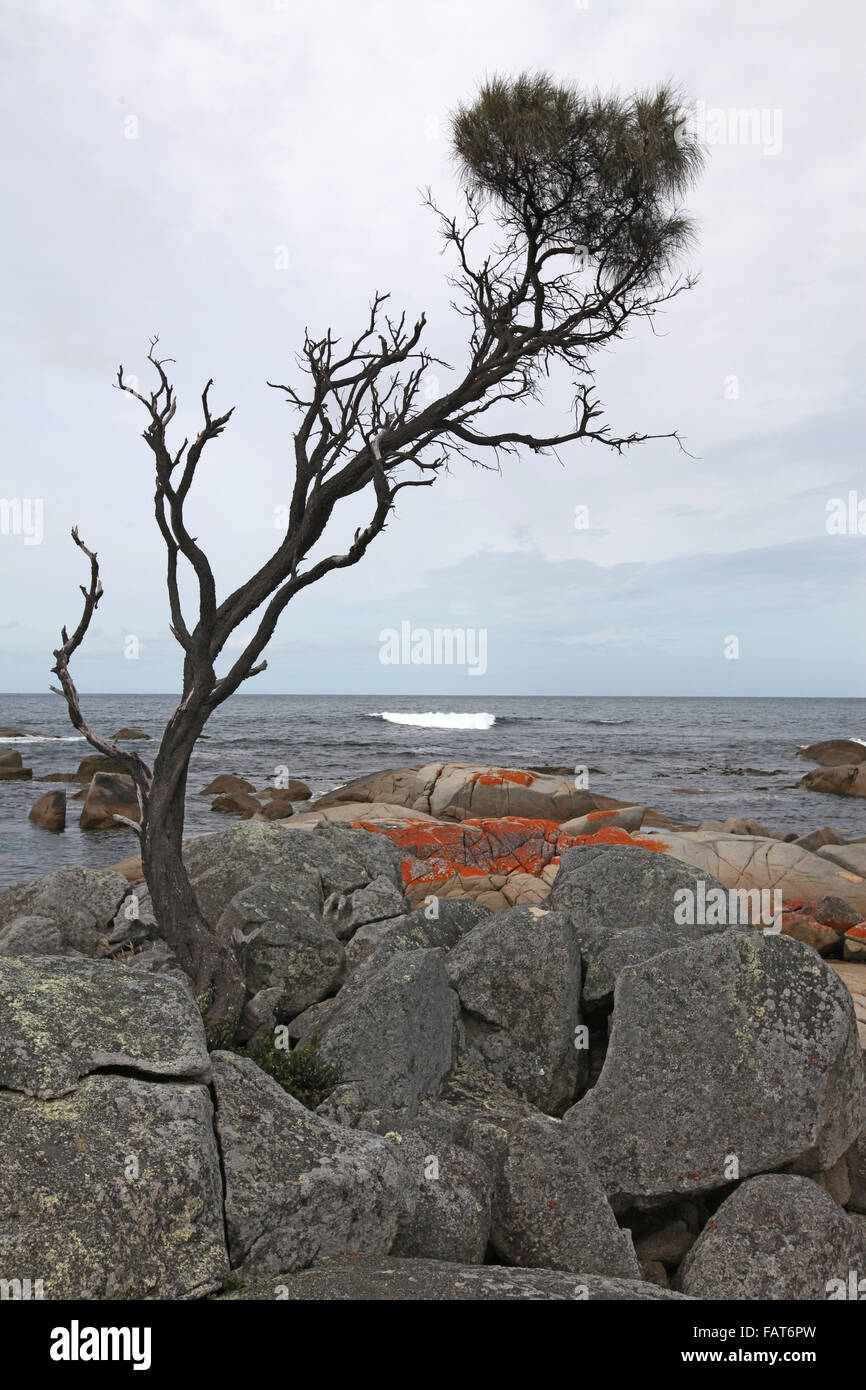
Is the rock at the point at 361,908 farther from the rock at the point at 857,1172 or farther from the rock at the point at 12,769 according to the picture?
the rock at the point at 12,769

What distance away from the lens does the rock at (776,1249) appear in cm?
513

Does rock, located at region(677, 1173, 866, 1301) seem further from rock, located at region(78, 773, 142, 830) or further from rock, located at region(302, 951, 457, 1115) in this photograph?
rock, located at region(78, 773, 142, 830)

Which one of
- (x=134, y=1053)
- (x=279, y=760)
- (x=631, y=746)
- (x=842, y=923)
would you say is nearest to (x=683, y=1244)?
(x=134, y=1053)

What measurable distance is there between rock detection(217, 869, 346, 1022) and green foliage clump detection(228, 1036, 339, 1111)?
162cm

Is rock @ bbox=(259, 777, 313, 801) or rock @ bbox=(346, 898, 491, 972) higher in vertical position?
rock @ bbox=(346, 898, 491, 972)

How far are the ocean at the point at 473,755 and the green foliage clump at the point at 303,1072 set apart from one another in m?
15.1

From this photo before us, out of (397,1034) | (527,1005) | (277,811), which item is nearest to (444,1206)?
(397,1034)

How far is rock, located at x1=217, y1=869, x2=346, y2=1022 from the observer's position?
8203 millimetres

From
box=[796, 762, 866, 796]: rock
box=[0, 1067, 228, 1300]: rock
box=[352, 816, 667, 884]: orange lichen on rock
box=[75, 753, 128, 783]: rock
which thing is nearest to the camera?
box=[0, 1067, 228, 1300]: rock

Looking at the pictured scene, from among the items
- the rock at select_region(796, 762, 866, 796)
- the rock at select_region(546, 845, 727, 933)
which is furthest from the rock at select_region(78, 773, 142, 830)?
the rock at select_region(796, 762, 866, 796)

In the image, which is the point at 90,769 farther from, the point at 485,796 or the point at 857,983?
the point at 857,983

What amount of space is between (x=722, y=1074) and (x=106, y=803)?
26.1 m

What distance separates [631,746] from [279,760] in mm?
28184

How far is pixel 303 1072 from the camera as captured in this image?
631 centimetres
